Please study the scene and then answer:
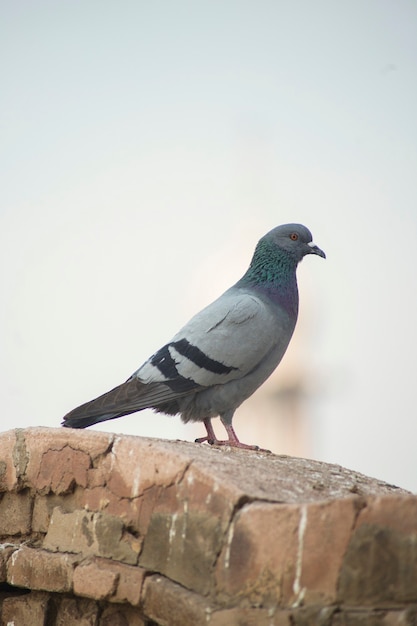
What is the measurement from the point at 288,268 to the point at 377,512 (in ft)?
13.8

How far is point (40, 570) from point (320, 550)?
2.13 metres

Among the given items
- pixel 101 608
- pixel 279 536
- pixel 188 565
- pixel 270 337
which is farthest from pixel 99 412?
pixel 279 536

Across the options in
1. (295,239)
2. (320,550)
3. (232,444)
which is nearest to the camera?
(320,550)

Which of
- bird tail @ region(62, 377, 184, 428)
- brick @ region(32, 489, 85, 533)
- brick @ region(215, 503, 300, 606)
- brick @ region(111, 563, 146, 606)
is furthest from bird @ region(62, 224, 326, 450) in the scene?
brick @ region(215, 503, 300, 606)

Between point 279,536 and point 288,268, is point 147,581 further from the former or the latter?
point 288,268

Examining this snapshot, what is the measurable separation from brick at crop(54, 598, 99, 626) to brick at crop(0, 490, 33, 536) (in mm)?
568

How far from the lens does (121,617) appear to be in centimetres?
523

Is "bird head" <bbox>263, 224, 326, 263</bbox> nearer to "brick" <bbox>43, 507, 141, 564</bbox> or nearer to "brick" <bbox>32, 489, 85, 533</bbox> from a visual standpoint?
"brick" <bbox>32, 489, 85, 533</bbox>

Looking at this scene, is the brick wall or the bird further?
the bird

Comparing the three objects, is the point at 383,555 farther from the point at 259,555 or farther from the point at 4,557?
the point at 4,557

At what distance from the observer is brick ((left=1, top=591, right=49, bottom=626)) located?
18.3 feet

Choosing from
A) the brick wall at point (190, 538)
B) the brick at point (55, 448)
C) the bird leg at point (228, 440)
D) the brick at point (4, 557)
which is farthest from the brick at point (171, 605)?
the bird leg at point (228, 440)

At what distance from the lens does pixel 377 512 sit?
13.3 feet

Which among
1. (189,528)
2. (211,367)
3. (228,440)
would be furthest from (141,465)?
(211,367)
